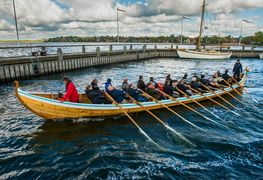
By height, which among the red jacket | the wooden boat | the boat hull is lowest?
the wooden boat

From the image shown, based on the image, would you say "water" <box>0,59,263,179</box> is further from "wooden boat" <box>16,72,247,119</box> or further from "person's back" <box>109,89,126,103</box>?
"person's back" <box>109,89,126,103</box>

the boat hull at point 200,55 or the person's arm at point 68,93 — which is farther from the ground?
the boat hull at point 200,55

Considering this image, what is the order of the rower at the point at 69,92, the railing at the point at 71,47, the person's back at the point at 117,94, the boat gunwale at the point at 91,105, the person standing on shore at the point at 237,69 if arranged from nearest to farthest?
1. the boat gunwale at the point at 91,105
2. the rower at the point at 69,92
3. the person's back at the point at 117,94
4. the person standing on shore at the point at 237,69
5. the railing at the point at 71,47

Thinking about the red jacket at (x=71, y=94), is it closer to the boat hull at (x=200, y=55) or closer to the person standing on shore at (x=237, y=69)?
the person standing on shore at (x=237, y=69)

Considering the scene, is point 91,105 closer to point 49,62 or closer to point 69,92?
point 69,92

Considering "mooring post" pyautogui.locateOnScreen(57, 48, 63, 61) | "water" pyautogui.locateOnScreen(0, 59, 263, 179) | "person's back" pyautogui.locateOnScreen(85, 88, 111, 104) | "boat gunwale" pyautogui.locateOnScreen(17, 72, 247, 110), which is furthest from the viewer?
"mooring post" pyautogui.locateOnScreen(57, 48, 63, 61)

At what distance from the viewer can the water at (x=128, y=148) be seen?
6.91m

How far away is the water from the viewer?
6.91 metres

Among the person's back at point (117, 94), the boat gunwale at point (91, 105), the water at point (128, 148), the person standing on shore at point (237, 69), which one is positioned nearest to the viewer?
the water at point (128, 148)

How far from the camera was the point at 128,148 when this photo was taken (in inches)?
332

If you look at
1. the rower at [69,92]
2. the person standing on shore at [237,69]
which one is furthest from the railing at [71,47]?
the person standing on shore at [237,69]

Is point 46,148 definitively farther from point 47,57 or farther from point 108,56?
point 108,56

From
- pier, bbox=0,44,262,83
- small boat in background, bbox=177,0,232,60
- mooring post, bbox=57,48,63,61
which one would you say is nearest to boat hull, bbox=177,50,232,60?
small boat in background, bbox=177,0,232,60

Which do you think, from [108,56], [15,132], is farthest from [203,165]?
[108,56]
